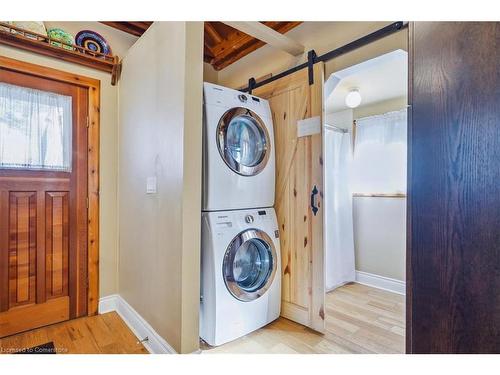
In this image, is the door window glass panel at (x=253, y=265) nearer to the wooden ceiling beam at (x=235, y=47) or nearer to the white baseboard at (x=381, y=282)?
the white baseboard at (x=381, y=282)

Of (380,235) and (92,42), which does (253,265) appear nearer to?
(380,235)

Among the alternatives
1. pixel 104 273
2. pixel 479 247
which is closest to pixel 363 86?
pixel 479 247

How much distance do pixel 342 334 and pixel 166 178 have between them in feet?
5.36

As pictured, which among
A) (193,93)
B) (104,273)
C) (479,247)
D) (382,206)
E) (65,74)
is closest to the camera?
(479,247)

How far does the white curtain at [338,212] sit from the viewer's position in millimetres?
2822

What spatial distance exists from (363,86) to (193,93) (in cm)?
188

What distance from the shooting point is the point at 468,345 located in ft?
2.33

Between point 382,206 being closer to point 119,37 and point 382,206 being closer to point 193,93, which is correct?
point 193,93

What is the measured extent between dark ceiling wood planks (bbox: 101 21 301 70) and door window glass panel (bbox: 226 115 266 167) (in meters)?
0.92

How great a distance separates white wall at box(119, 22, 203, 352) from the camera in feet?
4.74

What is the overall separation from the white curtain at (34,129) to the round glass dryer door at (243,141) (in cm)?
126

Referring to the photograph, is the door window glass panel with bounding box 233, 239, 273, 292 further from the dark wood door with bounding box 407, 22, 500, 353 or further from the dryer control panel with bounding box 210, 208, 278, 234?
the dark wood door with bounding box 407, 22, 500, 353

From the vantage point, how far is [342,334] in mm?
1869

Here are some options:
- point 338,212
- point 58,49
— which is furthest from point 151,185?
point 338,212
